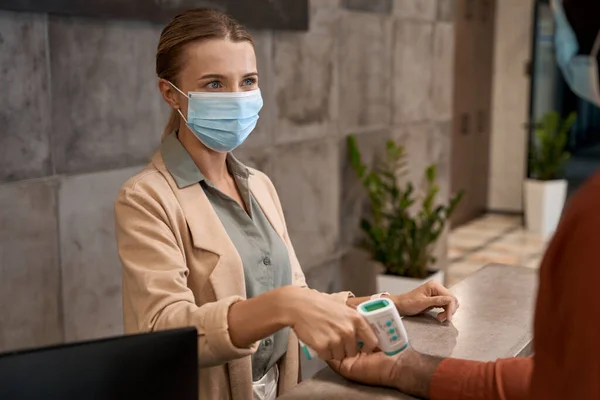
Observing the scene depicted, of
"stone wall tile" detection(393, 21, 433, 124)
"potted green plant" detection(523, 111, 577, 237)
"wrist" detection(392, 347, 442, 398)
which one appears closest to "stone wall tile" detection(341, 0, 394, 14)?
"stone wall tile" detection(393, 21, 433, 124)

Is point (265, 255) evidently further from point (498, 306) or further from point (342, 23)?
point (342, 23)

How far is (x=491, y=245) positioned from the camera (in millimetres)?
7160

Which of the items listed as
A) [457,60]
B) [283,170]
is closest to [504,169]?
[457,60]

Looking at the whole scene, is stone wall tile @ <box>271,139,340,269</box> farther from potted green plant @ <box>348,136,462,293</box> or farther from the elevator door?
the elevator door

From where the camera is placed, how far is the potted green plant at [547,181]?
24.6ft

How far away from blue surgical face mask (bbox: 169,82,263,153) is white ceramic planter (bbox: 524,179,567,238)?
6.13 metres

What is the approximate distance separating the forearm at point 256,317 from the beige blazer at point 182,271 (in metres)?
0.02

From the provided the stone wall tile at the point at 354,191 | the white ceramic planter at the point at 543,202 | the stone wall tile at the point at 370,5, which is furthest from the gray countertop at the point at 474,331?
the white ceramic planter at the point at 543,202

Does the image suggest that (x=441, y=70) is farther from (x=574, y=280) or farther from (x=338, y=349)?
(x=574, y=280)

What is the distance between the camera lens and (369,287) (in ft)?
15.3

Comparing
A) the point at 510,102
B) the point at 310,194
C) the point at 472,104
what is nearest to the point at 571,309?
the point at 310,194

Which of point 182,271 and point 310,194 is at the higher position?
point 182,271

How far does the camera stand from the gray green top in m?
1.71

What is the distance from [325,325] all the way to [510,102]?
755 centimetres
